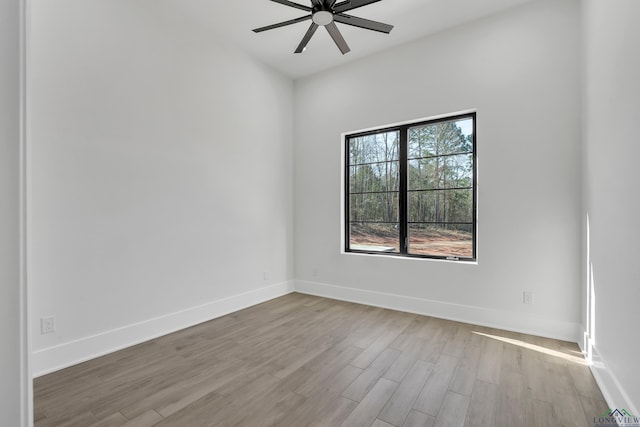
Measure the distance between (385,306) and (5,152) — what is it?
369cm

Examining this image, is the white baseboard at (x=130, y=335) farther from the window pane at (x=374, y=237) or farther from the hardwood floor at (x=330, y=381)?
the window pane at (x=374, y=237)

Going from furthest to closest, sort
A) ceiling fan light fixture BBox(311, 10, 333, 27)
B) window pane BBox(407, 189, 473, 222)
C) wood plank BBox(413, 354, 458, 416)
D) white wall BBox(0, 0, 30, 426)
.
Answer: window pane BBox(407, 189, 473, 222), ceiling fan light fixture BBox(311, 10, 333, 27), wood plank BBox(413, 354, 458, 416), white wall BBox(0, 0, 30, 426)

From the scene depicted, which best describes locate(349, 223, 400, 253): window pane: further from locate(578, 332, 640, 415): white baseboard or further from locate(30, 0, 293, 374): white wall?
locate(578, 332, 640, 415): white baseboard

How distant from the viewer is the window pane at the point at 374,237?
4.04 m

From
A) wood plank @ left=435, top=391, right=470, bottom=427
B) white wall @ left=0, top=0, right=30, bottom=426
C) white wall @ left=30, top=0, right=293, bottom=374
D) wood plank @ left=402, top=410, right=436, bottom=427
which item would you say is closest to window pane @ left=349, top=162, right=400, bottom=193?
white wall @ left=30, top=0, right=293, bottom=374

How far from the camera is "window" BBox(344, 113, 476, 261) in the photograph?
352 cm

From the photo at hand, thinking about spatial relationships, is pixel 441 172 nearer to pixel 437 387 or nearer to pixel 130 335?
pixel 437 387

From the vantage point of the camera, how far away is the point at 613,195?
191cm

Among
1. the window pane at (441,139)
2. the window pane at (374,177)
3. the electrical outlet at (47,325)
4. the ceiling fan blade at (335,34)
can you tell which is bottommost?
the electrical outlet at (47,325)

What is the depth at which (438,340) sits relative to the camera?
9.46 ft

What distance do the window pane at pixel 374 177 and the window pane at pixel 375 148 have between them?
→ 83 mm

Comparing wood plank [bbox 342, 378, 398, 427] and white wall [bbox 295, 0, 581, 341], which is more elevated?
white wall [bbox 295, 0, 581, 341]

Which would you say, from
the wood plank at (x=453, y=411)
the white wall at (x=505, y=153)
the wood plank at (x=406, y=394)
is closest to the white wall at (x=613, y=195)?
the white wall at (x=505, y=153)

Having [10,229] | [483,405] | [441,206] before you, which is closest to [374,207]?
[441,206]
